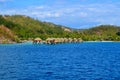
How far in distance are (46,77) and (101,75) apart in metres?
9.80

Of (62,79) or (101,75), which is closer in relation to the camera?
(62,79)

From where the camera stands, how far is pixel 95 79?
185 ft

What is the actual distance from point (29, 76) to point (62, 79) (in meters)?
6.69

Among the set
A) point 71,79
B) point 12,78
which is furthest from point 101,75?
point 12,78

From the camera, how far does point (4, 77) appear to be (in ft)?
192

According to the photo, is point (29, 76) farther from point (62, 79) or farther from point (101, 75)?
point (101, 75)

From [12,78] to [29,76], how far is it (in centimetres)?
389

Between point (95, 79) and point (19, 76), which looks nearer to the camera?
point (95, 79)

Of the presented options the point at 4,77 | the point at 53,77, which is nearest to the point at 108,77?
the point at 53,77

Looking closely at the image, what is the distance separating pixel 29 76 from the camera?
6050 cm

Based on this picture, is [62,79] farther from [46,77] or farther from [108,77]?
[108,77]

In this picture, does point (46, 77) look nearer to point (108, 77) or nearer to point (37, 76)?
point (37, 76)

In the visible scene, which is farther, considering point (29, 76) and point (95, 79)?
point (29, 76)

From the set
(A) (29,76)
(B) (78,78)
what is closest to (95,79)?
(B) (78,78)
